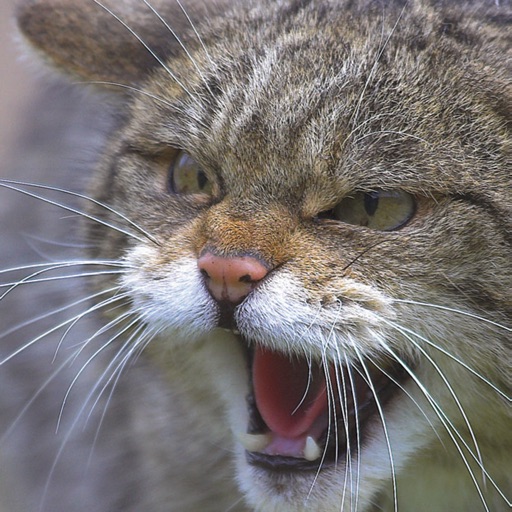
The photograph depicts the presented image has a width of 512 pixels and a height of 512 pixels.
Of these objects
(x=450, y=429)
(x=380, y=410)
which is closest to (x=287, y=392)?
(x=380, y=410)

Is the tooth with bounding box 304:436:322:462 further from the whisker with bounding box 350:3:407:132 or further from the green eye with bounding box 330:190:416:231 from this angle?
the whisker with bounding box 350:3:407:132

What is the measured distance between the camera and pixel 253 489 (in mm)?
2342

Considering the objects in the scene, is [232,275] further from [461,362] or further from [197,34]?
[197,34]

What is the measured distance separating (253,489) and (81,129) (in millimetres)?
1748

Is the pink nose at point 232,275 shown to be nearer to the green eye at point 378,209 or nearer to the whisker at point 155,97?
the green eye at point 378,209

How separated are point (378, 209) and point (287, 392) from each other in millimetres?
531

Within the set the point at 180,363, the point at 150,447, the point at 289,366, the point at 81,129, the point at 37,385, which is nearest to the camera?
the point at 289,366

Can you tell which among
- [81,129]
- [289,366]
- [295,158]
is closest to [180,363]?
[289,366]

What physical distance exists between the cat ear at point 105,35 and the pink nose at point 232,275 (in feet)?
3.01

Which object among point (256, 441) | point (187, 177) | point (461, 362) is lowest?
point (256, 441)

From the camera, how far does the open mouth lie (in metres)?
2.30

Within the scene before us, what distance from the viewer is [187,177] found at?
8.21 ft

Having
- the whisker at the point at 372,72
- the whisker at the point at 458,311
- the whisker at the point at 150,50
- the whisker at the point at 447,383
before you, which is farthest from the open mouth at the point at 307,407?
the whisker at the point at 150,50

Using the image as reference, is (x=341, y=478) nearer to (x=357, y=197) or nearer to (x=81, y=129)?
(x=357, y=197)
